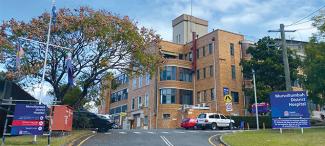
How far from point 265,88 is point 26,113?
32.5 metres

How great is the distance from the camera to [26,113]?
16359mm

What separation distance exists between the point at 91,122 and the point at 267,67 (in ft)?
77.5

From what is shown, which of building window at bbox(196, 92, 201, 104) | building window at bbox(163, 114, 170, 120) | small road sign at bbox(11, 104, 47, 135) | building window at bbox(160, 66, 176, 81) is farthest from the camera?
building window at bbox(160, 66, 176, 81)

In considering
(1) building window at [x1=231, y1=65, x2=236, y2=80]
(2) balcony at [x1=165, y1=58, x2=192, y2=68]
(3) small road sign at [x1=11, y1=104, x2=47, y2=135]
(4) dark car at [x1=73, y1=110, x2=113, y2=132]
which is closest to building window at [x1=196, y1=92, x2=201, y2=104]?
(2) balcony at [x1=165, y1=58, x2=192, y2=68]

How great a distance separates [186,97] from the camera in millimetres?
51156

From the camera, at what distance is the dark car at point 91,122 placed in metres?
29.2

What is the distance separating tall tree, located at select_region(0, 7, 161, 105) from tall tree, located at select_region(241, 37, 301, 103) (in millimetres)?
18144

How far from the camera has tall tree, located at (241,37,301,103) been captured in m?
43.3

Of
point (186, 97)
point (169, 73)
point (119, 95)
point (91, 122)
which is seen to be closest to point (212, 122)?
point (91, 122)

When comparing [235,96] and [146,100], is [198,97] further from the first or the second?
[146,100]

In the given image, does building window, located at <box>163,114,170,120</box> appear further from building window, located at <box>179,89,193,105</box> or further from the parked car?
the parked car

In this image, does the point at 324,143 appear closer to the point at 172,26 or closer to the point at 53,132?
the point at 53,132

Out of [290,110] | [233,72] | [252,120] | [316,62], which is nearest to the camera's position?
[290,110]

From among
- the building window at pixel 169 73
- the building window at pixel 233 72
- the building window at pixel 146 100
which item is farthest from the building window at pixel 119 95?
the building window at pixel 233 72
